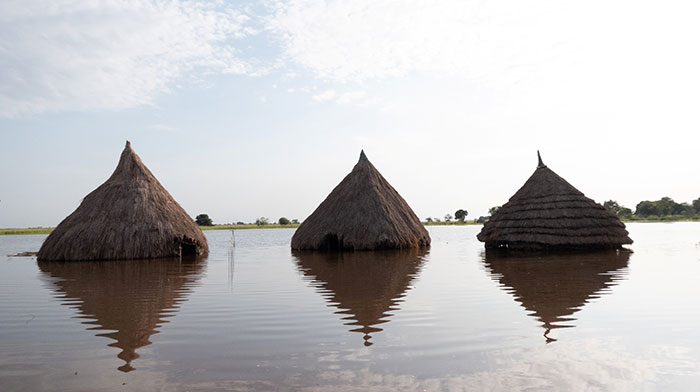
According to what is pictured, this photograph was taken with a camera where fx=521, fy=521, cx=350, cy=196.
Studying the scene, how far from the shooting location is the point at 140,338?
14.9 ft

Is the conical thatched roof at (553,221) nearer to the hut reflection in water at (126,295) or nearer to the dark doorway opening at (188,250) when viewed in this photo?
the dark doorway opening at (188,250)

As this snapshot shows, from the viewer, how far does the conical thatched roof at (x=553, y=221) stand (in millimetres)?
15656

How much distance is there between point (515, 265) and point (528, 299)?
533 centimetres

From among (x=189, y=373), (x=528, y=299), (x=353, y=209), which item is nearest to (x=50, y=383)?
(x=189, y=373)

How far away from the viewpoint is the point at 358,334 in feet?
14.9

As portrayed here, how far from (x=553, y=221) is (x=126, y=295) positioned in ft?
42.0

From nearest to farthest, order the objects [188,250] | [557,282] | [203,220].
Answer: [557,282] → [188,250] → [203,220]

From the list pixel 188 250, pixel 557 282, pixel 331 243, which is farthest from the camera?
pixel 331 243

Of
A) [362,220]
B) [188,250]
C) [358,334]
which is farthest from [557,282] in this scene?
[188,250]

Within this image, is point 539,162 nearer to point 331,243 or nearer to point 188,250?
point 331,243

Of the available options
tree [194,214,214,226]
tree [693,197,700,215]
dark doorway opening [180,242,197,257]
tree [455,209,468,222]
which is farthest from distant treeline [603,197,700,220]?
dark doorway opening [180,242,197,257]

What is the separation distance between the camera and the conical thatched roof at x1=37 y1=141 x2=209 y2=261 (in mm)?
14609

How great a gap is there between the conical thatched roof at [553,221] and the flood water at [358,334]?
22.6 feet

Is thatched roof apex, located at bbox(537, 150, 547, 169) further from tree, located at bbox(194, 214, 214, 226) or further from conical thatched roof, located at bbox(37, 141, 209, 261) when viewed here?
tree, located at bbox(194, 214, 214, 226)
